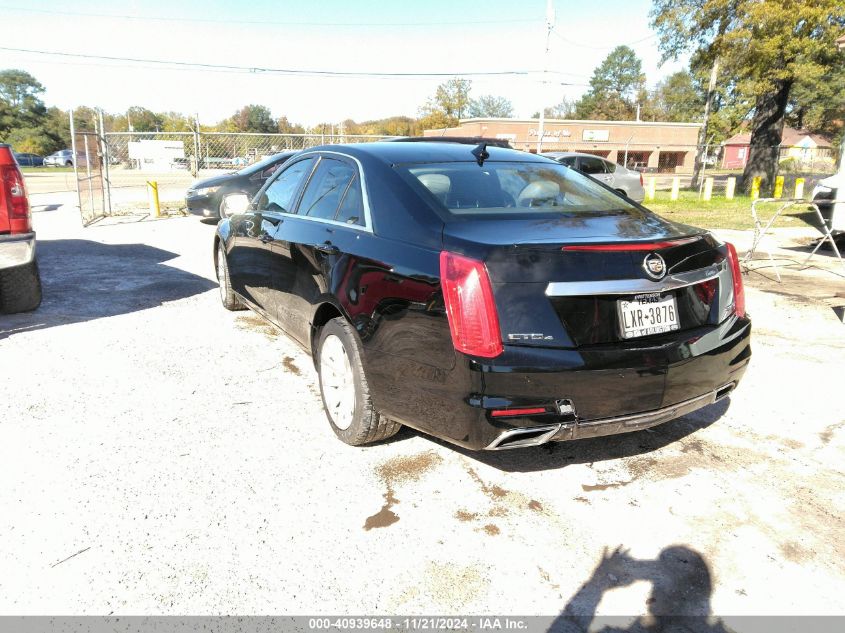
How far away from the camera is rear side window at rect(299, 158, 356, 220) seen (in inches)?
147

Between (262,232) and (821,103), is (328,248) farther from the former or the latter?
(821,103)

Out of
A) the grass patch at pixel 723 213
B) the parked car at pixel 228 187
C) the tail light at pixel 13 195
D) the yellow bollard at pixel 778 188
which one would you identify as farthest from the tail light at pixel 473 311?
the yellow bollard at pixel 778 188

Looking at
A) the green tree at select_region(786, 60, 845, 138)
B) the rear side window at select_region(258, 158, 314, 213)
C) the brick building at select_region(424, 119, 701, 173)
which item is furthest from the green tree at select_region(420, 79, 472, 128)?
the rear side window at select_region(258, 158, 314, 213)

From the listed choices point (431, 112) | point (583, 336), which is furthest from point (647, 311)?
point (431, 112)

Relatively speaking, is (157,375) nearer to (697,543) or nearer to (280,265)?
(280,265)

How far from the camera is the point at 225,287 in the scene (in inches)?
245

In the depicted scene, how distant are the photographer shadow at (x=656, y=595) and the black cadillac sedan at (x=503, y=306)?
0.56 metres

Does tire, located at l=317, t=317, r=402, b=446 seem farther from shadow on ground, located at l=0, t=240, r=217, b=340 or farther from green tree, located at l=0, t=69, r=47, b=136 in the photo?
green tree, located at l=0, t=69, r=47, b=136

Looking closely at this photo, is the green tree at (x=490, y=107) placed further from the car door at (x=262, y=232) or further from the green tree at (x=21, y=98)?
the car door at (x=262, y=232)

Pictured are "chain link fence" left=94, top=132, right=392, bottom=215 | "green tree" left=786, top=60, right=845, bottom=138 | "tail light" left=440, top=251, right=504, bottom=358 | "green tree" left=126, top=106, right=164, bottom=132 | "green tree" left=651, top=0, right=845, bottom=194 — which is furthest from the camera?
"green tree" left=126, top=106, right=164, bottom=132

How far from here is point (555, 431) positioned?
266 centimetres

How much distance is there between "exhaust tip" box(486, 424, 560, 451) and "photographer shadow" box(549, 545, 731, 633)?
55 centimetres

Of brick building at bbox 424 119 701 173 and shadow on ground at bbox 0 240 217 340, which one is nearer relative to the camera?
shadow on ground at bbox 0 240 217 340

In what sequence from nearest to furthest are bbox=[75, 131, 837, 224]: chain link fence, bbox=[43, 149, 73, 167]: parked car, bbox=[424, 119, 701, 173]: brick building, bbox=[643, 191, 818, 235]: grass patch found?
1. bbox=[643, 191, 818, 235]: grass patch
2. bbox=[75, 131, 837, 224]: chain link fence
3. bbox=[43, 149, 73, 167]: parked car
4. bbox=[424, 119, 701, 173]: brick building
